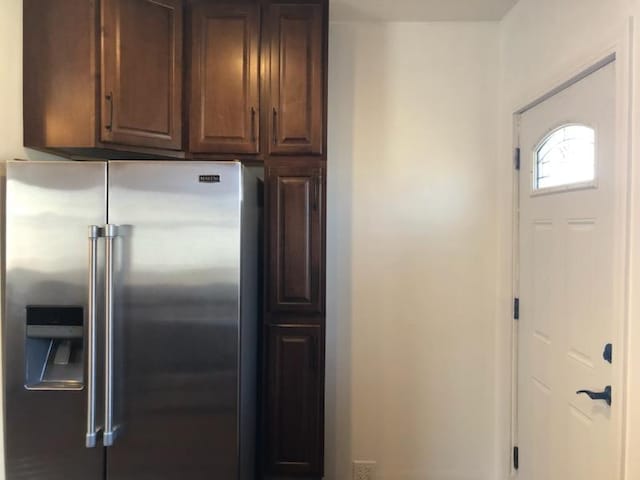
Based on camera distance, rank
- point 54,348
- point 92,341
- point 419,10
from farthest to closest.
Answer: point 419,10 → point 54,348 → point 92,341

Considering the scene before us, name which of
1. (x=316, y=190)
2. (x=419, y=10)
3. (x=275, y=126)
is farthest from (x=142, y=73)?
(x=419, y=10)

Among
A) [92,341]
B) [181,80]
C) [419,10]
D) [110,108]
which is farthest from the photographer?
[419,10]

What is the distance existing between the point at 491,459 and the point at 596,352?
3.85 ft

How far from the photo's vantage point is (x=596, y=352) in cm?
137

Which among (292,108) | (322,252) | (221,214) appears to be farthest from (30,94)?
(322,252)

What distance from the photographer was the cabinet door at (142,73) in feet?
5.37

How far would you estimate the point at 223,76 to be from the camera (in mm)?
1881

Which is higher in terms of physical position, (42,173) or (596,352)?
(42,173)

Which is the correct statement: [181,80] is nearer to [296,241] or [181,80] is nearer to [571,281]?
[296,241]

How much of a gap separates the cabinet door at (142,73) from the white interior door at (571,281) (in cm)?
168

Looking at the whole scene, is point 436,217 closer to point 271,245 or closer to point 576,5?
point 271,245

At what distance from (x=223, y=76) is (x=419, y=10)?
3.56 ft

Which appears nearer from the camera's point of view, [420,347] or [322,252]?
[322,252]


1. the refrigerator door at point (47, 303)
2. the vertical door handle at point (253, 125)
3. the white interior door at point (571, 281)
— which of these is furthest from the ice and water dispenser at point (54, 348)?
the white interior door at point (571, 281)
